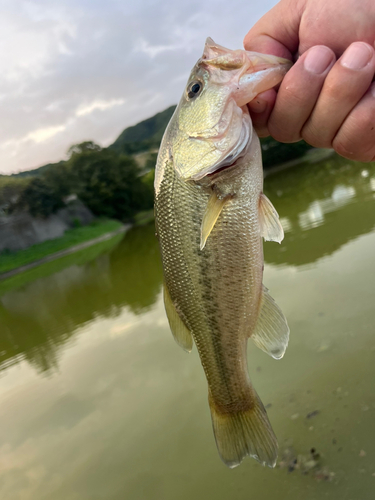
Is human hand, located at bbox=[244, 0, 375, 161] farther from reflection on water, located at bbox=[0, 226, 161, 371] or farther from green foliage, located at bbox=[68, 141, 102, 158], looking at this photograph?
green foliage, located at bbox=[68, 141, 102, 158]

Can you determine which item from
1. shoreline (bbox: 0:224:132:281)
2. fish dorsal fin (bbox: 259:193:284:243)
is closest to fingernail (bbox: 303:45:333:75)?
fish dorsal fin (bbox: 259:193:284:243)

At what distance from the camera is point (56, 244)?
28.2m

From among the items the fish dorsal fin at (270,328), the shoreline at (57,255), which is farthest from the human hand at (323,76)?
the shoreline at (57,255)

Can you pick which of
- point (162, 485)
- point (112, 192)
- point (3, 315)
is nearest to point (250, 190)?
point (162, 485)

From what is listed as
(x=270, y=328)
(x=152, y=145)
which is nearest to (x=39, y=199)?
(x=270, y=328)

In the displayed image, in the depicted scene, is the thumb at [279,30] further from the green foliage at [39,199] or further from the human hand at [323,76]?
the green foliage at [39,199]

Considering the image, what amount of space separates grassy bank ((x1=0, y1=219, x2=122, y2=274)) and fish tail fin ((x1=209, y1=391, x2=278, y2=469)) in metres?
24.8

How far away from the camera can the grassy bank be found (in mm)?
25203

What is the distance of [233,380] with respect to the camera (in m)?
1.94

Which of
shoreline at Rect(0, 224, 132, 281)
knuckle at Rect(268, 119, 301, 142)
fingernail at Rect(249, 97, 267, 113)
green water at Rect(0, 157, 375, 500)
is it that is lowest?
shoreline at Rect(0, 224, 132, 281)

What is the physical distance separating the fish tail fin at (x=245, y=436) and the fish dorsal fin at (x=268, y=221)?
3.09ft

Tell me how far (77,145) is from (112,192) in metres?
9.80

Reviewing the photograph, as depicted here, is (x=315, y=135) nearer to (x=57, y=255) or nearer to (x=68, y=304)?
(x=68, y=304)

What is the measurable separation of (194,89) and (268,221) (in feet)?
2.44
